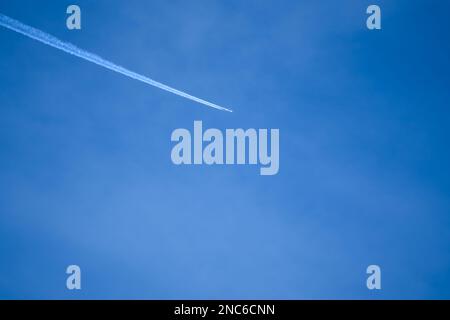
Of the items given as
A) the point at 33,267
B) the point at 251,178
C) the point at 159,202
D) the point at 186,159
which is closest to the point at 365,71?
the point at 251,178

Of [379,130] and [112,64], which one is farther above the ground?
[112,64]

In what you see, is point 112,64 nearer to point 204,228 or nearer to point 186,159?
point 186,159

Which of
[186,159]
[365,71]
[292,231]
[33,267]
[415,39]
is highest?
[415,39]

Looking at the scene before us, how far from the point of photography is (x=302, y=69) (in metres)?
2.39

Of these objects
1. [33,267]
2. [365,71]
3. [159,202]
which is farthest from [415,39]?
[33,267]

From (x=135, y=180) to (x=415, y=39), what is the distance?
1.57 m

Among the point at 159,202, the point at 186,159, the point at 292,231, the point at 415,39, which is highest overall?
the point at 415,39

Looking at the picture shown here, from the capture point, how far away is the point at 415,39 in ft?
7.80

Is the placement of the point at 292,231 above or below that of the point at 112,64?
below

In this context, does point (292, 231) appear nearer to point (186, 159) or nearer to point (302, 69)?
point (186, 159)

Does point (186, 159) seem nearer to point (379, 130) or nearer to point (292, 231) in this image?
point (292, 231)
